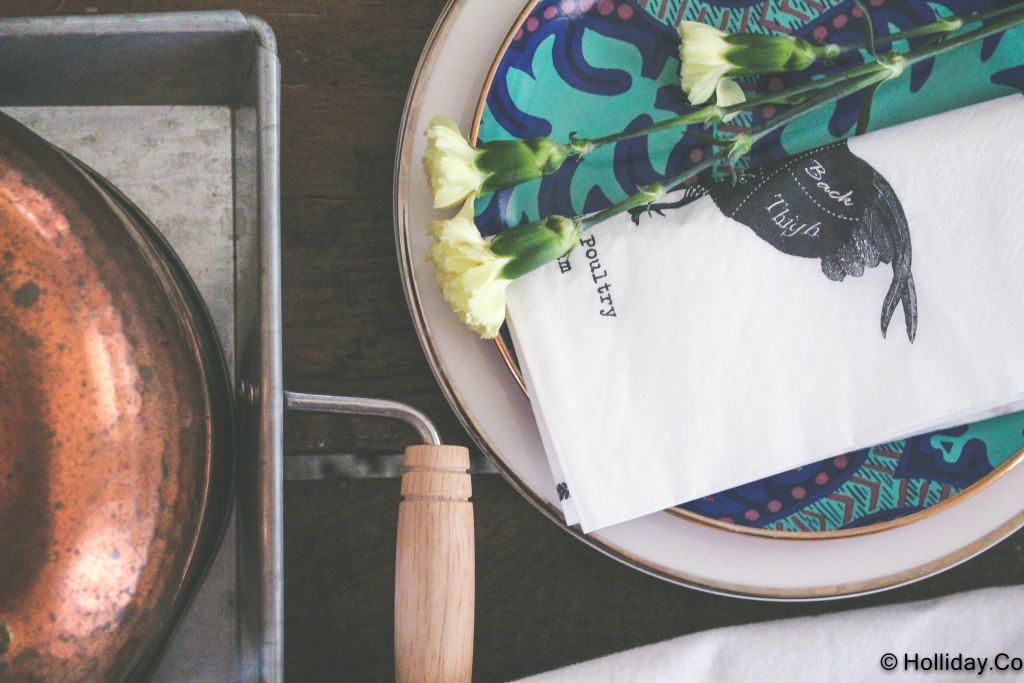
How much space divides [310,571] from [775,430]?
0.24m

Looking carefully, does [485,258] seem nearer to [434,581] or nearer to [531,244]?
[531,244]

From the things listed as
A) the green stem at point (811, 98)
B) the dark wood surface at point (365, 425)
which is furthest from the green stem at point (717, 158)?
the dark wood surface at point (365, 425)

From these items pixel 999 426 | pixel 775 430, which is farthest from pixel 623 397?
pixel 999 426

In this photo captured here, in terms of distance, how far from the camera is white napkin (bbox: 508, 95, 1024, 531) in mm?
335

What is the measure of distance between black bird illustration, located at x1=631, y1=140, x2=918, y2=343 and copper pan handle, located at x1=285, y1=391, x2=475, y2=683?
16 centimetres

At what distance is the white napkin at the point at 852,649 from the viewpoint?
0.38m

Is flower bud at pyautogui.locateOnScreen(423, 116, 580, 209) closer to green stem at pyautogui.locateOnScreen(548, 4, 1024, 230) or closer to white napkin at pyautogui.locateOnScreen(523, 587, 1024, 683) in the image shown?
green stem at pyautogui.locateOnScreen(548, 4, 1024, 230)

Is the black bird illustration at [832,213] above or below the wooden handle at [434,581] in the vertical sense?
above

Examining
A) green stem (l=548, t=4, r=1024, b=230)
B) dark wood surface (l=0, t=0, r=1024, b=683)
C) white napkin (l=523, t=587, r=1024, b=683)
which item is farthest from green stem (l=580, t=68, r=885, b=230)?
white napkin (l=523, t=587, r=1024, b=683)

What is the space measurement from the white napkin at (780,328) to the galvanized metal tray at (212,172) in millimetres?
122

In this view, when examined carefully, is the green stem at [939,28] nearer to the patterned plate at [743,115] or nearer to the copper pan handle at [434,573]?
the patterned plate at [743,115]

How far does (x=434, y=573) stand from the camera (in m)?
0.25

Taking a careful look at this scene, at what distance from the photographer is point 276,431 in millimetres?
245

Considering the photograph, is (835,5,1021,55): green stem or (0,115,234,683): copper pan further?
(835,5,1021,55): green stem
